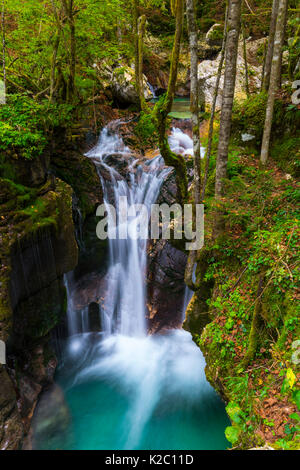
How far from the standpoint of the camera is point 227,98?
4.64 m

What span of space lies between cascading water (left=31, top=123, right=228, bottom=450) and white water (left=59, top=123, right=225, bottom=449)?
3cm

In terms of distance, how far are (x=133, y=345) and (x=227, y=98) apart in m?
7.67

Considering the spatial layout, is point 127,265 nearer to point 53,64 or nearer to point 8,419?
point 8,419

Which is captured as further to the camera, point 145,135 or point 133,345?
point 145,135

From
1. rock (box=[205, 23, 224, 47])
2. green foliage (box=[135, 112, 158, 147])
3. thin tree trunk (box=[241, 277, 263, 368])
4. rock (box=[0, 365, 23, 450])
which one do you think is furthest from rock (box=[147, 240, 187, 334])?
rock (box=[205, 23, 224, 47])

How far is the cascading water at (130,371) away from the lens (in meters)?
5.85

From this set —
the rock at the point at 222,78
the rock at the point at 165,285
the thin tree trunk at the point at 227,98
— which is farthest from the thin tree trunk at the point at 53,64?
the rock at the point at 222,78

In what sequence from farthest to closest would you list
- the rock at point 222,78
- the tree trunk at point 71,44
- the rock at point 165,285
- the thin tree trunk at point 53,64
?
the rock at point 222,78 → the rock at point 165,285 → the thin tree trunk at point 53,64 → the tree trunk at point 71,44

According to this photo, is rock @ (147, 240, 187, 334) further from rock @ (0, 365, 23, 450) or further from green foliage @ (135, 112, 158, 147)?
green foliage @ (135, 112, 158, 147)

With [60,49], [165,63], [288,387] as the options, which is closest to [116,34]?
[165,63]

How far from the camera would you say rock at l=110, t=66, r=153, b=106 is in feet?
40.6

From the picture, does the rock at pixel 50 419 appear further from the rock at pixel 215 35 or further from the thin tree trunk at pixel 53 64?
the rock at pixel 215 35

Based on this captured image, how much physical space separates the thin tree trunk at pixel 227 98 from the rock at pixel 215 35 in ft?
45.9

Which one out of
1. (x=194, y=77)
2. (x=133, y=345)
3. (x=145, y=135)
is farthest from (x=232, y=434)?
(x=145, y=135)
